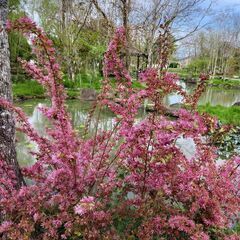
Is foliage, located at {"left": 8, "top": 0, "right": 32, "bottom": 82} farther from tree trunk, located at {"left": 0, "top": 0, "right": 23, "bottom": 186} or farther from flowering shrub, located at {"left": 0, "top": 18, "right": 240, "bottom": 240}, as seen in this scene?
flowering shrub, located at {"left": 0, "top": 18, "right": 240, "bottom": 240}

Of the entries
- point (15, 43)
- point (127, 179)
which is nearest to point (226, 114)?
point (127, 179)

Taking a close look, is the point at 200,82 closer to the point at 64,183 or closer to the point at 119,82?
the point at 119,82

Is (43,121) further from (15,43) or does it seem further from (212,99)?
(212,99)

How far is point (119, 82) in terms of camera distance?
2.56 m

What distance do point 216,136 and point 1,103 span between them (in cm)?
148

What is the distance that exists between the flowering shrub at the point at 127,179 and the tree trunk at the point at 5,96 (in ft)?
0.43

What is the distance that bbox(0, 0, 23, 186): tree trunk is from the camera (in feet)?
7.48

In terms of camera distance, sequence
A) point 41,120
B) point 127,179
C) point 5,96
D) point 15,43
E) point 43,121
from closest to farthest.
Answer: point 5,96 → point 127,179 → point 43,121 → point 41,120 → point 15,43

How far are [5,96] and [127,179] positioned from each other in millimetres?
1085

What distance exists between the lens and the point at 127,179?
2482 millimetres

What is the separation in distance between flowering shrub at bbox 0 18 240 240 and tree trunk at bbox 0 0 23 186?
130 mm

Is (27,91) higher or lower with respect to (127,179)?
lower

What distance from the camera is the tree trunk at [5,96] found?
2.28 meters

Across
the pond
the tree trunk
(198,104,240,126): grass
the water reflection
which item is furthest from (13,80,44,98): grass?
the tree trunk
